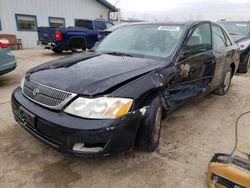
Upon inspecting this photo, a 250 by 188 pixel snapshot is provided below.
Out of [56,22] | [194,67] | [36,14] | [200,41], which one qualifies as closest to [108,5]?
[56,22]

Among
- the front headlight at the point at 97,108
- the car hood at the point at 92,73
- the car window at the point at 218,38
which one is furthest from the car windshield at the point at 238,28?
the front headlight at the point at 97,108

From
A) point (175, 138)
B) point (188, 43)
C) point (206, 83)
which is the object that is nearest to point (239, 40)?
point (206, 83)

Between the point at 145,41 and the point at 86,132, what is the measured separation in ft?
5.96

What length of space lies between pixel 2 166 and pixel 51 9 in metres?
14.6

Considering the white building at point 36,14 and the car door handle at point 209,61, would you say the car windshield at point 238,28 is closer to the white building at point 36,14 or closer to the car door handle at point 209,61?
the car door handle at point 209,61

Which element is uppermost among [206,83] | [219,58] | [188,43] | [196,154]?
[188,43]

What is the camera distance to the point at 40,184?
2.23m

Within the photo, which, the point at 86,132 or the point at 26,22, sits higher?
the point at 26,22

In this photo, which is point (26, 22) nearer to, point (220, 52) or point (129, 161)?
point (220, 52)

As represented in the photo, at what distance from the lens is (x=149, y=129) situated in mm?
2449

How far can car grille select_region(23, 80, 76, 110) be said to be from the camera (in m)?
2.18

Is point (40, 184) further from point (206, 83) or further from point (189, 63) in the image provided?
point (206, 83)

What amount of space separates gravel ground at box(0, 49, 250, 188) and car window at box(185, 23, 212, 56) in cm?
112

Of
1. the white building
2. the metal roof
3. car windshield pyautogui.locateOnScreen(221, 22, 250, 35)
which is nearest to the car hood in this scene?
car windshield pyautogui.locateOnScreen(221, 22, 250, 35)
